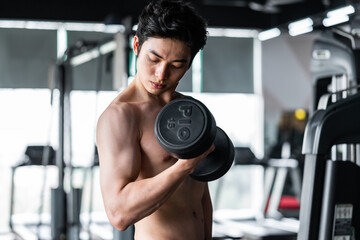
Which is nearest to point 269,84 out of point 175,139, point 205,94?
point 205,94

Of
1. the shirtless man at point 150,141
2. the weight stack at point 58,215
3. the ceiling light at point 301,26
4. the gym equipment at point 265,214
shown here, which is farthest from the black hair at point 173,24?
the gym equipment at point 265,214

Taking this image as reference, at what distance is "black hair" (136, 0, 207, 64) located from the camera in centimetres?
147

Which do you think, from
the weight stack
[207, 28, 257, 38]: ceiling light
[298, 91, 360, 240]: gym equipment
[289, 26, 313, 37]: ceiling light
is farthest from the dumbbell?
[207, 28, 257, 38]: ceiling light

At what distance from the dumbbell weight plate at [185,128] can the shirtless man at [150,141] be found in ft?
0.15

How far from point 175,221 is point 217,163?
0.22m

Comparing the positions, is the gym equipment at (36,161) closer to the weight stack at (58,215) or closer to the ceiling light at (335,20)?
the weight stack at (58,215)

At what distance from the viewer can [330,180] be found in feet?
5.66

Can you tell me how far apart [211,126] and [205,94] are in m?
7.30

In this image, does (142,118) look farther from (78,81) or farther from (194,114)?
(78,81)

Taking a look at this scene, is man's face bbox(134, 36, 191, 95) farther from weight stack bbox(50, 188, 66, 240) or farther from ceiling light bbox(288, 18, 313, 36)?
weight stack bbox(50, 188, 66, 240)

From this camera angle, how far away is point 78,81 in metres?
8.04

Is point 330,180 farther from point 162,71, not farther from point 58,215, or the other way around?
point 58,215

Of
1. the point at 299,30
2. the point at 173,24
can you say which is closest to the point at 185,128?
the point at 173,24

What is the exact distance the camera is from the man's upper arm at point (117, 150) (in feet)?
4.69
